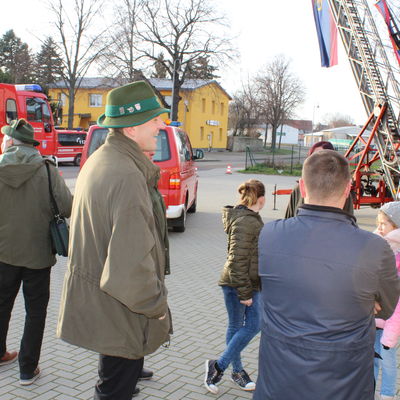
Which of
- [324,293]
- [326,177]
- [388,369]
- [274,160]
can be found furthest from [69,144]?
[324,293]

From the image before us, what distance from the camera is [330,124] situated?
441 feet

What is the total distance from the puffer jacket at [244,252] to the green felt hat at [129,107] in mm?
1231

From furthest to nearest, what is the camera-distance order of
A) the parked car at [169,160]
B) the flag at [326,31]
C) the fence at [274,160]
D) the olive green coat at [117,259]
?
1. the fence at [274,160]
2. the flag at [326,31]
3. the parked car at [169,160]
4. the olive green coat at [117,259]

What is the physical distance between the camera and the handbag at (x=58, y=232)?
3.41m

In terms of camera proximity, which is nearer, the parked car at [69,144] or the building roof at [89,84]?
the parked car at [69,144]

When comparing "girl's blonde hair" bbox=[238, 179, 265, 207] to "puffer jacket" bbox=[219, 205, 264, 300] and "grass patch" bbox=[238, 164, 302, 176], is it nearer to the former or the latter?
"puffer jacket" bbox=[219, 205, 264, 300]

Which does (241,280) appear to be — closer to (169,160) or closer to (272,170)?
(169,160)

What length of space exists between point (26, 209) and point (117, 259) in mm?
1669

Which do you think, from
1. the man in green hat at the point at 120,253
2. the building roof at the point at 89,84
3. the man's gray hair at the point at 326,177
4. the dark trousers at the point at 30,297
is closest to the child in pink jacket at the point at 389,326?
the man's gray hair at the point at 326,177

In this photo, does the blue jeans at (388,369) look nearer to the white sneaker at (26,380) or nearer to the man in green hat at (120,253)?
the man in green hat at (120,253)

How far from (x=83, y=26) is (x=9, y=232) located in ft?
126

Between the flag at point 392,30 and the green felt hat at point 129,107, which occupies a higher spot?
the flag at point 392,30

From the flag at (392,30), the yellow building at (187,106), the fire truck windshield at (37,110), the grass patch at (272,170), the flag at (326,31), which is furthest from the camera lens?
the yellow building at (187,106)

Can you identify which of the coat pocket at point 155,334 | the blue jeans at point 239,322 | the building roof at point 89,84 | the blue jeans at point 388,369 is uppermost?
the building roof at point 89,84
